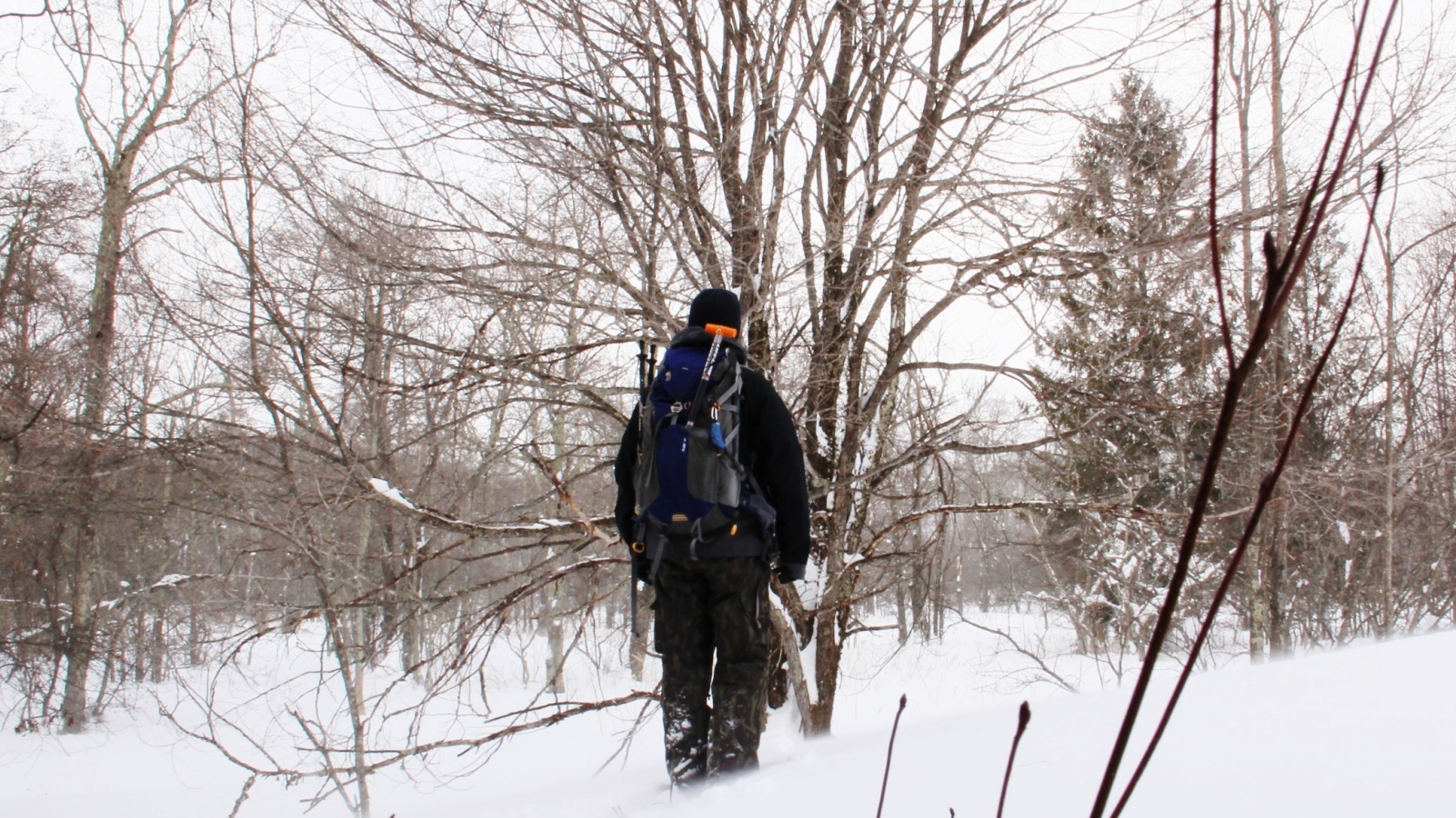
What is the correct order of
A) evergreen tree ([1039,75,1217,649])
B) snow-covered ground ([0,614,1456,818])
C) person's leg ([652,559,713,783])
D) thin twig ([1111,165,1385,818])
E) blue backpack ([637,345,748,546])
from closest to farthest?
1. thin twig ([1111,165,1385,818])
2. snow-covered ground ([0,614,1456,818])
3. blue backpack ([637,345,748,546])
4. person's leg ([652,559,713,783])
5. evergreen tree ([1039,75,1217,649])

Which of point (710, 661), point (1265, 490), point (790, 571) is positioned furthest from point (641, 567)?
point (1265, 490)

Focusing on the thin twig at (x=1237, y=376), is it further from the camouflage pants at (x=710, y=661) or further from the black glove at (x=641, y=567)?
the black glove at (x=641, y=567)

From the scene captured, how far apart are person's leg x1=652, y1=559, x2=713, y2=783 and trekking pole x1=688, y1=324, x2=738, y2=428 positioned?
0.53 metres

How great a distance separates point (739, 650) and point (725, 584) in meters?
0.24

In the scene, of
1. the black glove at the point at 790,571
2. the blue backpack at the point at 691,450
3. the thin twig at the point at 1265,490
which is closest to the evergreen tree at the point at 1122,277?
the black glove at the point at 790,571

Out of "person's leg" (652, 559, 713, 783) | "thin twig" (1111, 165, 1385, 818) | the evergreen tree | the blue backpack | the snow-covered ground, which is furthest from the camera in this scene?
the evergreen tree

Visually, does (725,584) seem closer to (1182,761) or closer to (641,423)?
(641,423)

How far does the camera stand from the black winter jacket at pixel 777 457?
109 inches

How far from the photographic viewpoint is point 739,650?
9.00 feet

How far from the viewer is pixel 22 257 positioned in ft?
37.7

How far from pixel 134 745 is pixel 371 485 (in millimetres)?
16093

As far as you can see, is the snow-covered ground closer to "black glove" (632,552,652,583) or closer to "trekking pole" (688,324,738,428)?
"black glove" (632,552,652,583)

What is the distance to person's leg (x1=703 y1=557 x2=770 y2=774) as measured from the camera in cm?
268

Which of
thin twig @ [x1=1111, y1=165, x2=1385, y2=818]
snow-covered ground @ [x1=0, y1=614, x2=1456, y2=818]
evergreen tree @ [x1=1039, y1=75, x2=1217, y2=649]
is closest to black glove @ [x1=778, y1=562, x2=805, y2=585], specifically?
snow-covered ground @ [x1=0, y1=614, x2=1456, y2=818]
